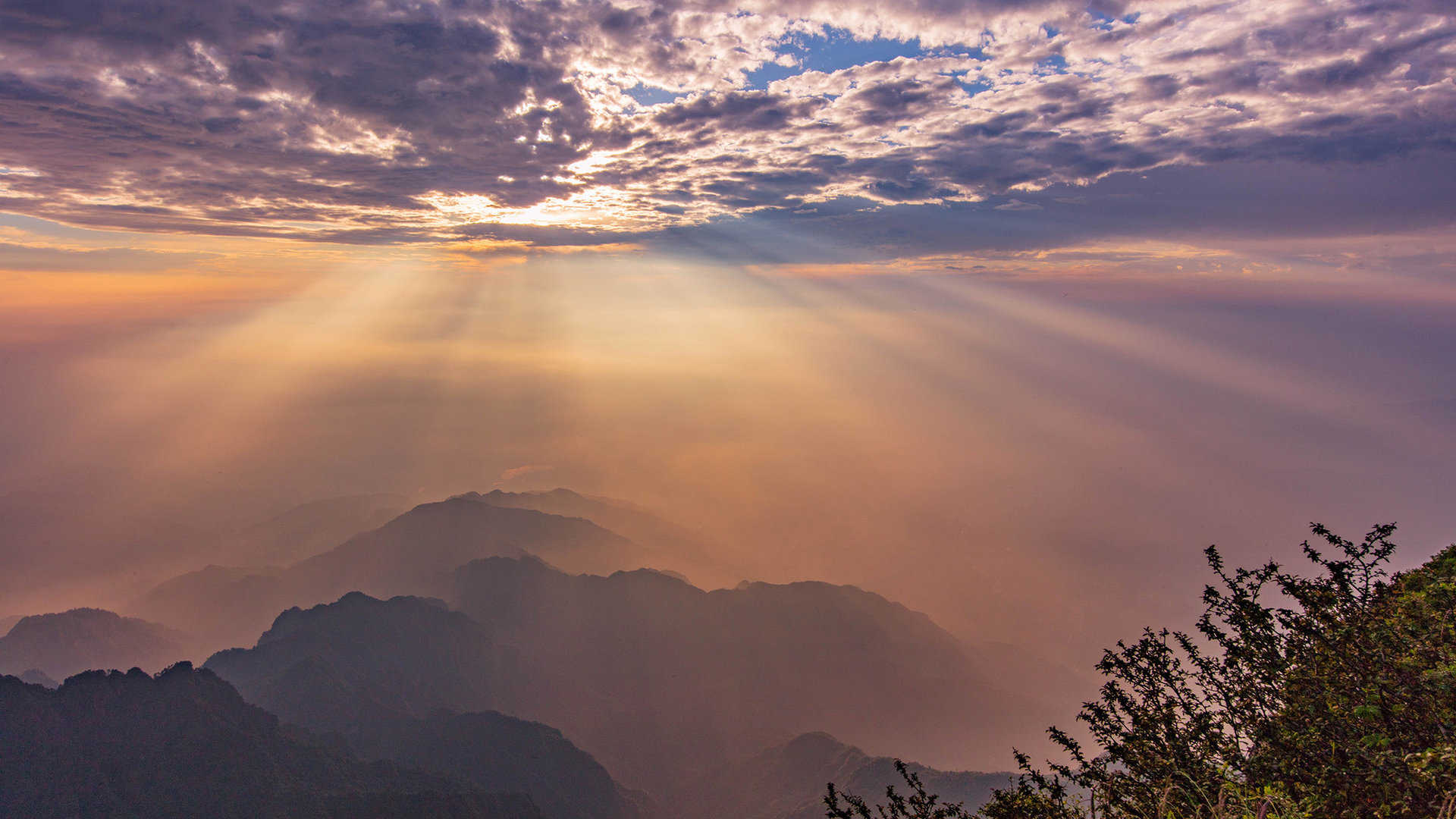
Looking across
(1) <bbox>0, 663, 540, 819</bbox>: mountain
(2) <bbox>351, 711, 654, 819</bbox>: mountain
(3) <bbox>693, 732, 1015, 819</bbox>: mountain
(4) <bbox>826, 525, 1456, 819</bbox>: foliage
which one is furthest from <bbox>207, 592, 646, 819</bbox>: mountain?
(4) <bbox>826, 525, 1456, 819</bbox>: foliage

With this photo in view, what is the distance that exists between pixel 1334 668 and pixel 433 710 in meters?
194

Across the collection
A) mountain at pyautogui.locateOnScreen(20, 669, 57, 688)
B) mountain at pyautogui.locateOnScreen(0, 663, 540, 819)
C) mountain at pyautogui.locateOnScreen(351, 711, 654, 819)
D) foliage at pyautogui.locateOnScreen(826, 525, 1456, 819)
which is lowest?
mountain at pyautogui.locateOnScreen(20, 669, 57, 688)

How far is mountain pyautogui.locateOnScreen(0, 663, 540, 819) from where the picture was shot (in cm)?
9412

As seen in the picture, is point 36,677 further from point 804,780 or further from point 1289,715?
point 1289,715

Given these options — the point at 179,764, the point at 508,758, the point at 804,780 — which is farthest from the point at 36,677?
the point at 804,780

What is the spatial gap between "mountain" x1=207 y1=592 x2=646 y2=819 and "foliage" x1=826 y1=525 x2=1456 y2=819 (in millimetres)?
160430

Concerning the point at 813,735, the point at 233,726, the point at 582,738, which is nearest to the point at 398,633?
the point at 582,738

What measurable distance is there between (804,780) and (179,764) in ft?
454

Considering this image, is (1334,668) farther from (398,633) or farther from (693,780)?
(398,633)

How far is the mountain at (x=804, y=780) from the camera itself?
13362cm

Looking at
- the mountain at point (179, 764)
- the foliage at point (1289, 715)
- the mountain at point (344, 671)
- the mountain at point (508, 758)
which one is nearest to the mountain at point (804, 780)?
the mountain at point (508, 758)

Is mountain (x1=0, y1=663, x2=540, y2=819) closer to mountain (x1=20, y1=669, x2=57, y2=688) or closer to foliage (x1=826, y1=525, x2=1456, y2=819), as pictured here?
mountain (x1=20, y1=669, x2=57, y2=688)

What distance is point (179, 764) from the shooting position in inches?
4067

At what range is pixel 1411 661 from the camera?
44.7 ft
